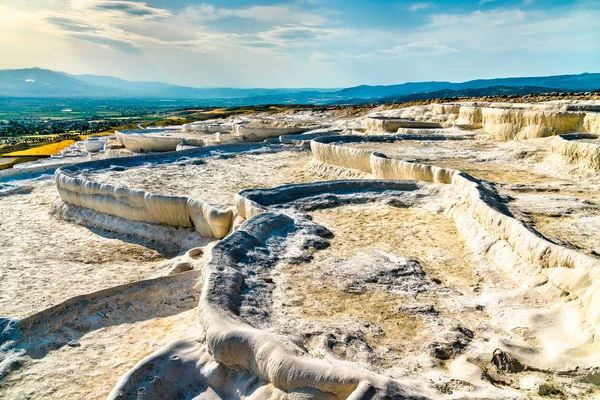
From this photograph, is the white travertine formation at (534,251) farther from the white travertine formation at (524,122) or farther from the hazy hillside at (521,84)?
the hazy hillside at (521,84)

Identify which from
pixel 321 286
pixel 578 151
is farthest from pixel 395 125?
pixel 321 286

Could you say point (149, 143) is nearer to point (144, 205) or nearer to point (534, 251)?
point (144, 205)

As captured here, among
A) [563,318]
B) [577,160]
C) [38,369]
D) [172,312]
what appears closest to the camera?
[563,318]

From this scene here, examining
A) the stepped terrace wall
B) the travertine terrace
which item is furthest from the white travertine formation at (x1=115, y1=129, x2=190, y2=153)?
the travertine terrace

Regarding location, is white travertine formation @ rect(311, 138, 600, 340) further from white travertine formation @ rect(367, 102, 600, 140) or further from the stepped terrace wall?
white travertine formation @ rect(367, 102, 600, 140)

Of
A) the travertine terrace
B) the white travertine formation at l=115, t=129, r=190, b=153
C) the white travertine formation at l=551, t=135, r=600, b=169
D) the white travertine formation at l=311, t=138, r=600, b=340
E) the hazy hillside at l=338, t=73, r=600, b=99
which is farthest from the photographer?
the hazy hillside at l=338, t=73, r=600, b=99

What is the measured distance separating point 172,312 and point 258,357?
80.6 inches

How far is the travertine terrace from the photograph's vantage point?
9.05ft

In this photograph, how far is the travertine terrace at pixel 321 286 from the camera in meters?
2.76

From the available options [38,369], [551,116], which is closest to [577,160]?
[551,116]

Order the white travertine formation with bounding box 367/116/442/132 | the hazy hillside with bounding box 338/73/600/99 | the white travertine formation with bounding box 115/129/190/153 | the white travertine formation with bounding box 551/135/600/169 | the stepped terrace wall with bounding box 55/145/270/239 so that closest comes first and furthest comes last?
the stepped terrace wall with bounding box 55/145/270/239
the white travertine formation with bounding box 551/135/600/169
the white travertine formation with bounding box 367/116/442/132
the white travertine formation with bounding box 115/129/190/153
the hazy hillside with bounding box 338/73/600/99

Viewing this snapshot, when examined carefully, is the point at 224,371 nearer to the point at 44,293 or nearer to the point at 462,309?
the point at 462,309

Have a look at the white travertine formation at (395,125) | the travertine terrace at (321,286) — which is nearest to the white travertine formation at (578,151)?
the travertine terrace at (321,286)

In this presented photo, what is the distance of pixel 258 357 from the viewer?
267cm
